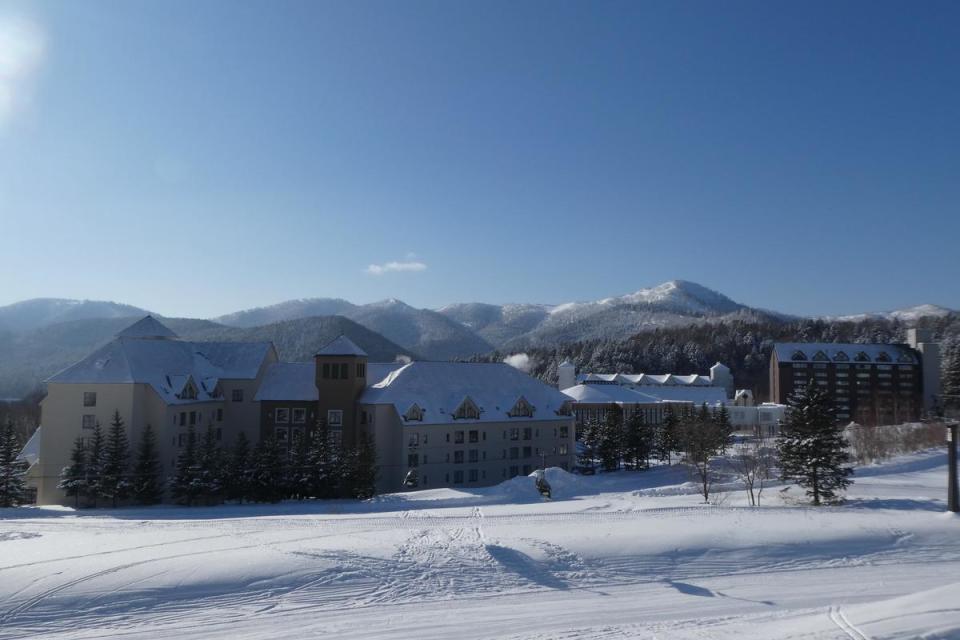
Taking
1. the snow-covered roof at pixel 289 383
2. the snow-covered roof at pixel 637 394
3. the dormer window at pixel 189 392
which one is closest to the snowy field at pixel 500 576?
the dormer window at pixel 189 392

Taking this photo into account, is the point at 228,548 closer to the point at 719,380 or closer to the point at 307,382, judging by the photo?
the point at 307,382

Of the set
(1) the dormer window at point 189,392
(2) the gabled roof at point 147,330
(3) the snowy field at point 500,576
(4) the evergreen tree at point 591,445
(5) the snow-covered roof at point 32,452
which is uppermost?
(2) the gabled roof at point 147,330

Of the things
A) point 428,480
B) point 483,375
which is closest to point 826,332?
point 483,375

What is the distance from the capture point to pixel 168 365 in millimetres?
44719

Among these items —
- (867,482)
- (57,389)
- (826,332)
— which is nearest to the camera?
(867,482)

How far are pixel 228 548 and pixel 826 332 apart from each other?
6029 inches

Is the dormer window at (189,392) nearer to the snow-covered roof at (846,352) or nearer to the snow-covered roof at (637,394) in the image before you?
the snow-covered roof at (637,394)

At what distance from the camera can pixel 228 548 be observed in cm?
1639

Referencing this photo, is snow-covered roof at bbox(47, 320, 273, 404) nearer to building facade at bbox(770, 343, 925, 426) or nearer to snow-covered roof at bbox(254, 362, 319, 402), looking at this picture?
snow-covered roof at bbox(254, 362, 319, 402)

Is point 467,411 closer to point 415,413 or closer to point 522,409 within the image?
point 415,413

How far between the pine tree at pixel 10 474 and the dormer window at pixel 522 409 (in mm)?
30363

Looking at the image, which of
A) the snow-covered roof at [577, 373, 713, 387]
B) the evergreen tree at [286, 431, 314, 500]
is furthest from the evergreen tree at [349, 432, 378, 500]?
the snow-covered roof at [577, 373, 713, 387]

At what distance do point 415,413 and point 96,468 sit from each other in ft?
61.8

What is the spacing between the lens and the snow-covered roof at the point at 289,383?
47875mm
